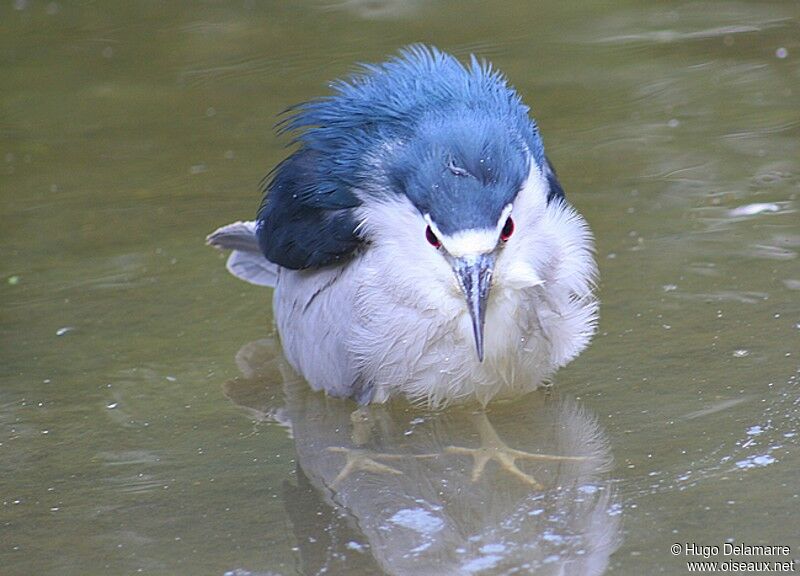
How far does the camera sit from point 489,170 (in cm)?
407

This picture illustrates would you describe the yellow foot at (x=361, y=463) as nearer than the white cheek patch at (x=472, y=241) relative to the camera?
No

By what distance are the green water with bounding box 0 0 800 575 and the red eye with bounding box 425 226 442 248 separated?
0.67 metres

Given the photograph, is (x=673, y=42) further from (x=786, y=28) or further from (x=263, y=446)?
(x=263, y=446)

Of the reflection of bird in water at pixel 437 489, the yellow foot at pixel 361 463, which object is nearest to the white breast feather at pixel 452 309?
the reflection of bird in water at pixel 437 489

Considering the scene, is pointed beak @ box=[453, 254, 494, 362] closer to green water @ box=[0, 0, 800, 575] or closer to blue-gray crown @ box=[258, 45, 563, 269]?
blue-gray crown @ box=[258, 45, 563, 269]

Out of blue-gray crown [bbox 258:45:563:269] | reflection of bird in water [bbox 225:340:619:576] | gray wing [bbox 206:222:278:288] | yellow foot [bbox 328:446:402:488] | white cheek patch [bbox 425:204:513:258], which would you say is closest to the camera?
reflection of bird in water [bbox 225:340:619:576]

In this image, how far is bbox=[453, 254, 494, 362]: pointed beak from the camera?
397 centimetres

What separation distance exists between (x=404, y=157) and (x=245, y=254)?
56.2 inches

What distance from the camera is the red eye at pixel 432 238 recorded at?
4.08 meters

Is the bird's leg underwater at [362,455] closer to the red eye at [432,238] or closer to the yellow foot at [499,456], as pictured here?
the yellow foot at [499,456]

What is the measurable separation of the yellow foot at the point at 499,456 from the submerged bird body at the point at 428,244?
0.68 ft

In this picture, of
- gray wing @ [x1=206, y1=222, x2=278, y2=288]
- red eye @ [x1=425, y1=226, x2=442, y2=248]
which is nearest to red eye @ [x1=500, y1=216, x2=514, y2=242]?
red eye @ [x1=425, y1=226, x2=442, y2=248]

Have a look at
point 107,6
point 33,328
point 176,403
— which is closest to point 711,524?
point 176,403

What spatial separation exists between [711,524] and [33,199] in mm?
4061
